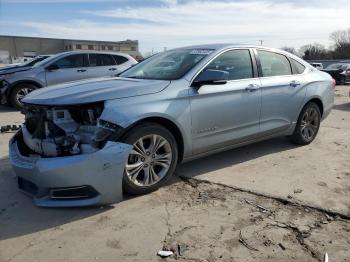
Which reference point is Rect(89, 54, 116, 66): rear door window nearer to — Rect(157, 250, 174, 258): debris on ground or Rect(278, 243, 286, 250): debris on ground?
Rect(157, 250, 174, 258): debris on ground

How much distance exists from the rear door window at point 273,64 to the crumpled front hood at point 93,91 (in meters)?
1.73

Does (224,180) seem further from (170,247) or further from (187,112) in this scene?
(170,247)

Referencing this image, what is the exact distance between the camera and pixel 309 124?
6270mm

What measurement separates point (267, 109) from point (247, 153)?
77cm

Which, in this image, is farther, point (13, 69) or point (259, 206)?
point (13, 69)

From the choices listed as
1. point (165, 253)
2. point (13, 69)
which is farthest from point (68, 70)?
point (165, 253)

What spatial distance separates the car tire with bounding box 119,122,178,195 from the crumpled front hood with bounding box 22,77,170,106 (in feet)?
1.25

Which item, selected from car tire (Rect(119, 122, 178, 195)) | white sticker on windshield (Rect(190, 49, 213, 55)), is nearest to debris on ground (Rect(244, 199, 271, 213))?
car tire (Rect(119, 122, 178, 195))

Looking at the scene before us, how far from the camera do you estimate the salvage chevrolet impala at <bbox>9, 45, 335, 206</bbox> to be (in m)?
3.73

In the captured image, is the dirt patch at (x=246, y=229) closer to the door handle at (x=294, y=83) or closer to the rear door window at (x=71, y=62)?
the door handle at (x=294, y=83)

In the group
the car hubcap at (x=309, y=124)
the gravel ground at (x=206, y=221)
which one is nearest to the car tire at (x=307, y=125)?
the car hubcap at (x=309, y=124)

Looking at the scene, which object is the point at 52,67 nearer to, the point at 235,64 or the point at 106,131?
the point at 235,64

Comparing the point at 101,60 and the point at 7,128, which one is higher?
the point at 101,60

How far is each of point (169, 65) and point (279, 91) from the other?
5.44ft
